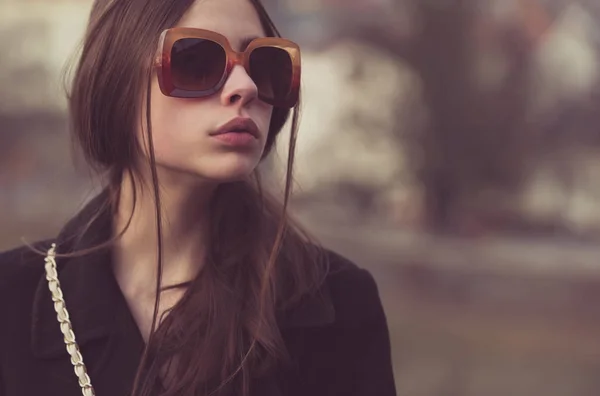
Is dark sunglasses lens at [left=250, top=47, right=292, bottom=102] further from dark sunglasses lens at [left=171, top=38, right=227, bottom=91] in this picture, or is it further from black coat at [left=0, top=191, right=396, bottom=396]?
black coat at [left=0, top=191, right=396, bottom=396]

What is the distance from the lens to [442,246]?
464 inches

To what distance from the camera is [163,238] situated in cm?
202

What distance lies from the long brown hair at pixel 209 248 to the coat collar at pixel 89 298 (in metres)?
0.04

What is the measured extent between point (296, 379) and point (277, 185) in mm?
630

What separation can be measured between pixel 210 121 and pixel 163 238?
320 mm

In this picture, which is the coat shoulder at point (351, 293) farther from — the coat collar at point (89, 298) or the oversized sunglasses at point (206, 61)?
the oversized sunglasses at point (206, 61)

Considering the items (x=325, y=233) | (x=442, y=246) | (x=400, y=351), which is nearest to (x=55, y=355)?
(x=400, y=351)

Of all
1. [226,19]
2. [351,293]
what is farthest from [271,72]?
[351,293]

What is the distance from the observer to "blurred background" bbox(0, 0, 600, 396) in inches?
404

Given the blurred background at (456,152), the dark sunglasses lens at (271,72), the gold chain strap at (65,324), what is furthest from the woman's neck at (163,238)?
the blurred background at (456,152)

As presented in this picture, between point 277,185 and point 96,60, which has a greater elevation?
point 96,60

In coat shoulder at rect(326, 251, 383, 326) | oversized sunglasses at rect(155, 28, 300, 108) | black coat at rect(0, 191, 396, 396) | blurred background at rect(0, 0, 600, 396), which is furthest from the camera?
blurred background at rect(0, 0, 600, 396)

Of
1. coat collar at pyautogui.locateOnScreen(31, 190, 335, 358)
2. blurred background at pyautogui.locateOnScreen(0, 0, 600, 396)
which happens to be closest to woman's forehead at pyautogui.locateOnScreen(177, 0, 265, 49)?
coat collar at pyautogui.locateOnScreen(31, 190, 335, 358)

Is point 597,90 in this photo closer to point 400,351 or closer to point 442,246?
point 442,246
